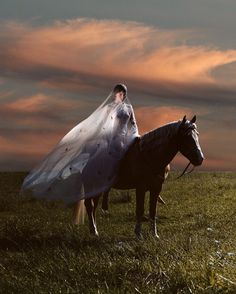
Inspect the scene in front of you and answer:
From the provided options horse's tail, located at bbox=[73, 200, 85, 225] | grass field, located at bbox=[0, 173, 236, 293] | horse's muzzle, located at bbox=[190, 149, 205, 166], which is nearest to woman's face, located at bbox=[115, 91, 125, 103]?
horse's tail, located at bbox=[73, 200, 85, 225]

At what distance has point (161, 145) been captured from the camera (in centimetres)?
1225

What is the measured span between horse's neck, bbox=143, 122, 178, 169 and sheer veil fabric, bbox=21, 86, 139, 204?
50 cm

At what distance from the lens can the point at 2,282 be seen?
8.26 m

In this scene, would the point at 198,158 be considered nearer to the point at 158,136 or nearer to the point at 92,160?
the point at 158,136

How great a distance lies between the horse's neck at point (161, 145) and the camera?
1213cm

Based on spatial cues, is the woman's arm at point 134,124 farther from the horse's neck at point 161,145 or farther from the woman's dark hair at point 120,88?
the horse's neck at point 161,145

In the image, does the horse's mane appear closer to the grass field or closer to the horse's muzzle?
the horse's muzzle

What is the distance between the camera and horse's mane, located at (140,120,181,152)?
476 inches

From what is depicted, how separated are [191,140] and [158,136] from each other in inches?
27.5

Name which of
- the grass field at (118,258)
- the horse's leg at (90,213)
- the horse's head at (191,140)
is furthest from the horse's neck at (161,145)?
the horse's leg at (90,213)

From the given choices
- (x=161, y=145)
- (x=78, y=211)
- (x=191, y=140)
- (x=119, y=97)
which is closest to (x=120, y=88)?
(x=119, y=97)

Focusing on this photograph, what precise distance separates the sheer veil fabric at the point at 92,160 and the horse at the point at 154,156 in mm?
208

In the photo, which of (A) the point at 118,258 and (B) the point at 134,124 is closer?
(A) the point at 118,258

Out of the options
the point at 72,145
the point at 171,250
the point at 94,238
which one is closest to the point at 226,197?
the point at 72,145
